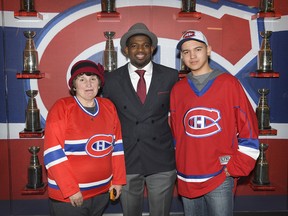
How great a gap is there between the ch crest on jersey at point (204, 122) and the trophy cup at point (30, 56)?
5.76 feet

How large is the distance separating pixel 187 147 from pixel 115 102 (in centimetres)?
69

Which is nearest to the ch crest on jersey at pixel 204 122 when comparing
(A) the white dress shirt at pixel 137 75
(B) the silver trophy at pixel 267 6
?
(A) the white dress shirt at pixel 137 75

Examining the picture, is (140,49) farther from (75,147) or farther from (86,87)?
(75,147)

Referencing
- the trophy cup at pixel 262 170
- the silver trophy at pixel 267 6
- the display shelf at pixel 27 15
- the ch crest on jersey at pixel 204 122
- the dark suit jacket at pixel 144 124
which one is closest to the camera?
the ch crest on jersey at pixel 204 122

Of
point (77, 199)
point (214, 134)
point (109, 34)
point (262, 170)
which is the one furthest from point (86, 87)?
point (262, 170)

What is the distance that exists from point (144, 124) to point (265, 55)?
5.29 feet

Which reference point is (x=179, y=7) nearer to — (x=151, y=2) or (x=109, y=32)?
(x=151, y=2)

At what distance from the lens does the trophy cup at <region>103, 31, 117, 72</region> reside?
323 centimetres

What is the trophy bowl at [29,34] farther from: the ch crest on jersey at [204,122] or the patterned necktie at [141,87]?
the ch crest on jersey at [204,122]

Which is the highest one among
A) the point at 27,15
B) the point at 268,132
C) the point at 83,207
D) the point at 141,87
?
the point at 27,15

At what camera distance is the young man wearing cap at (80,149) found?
6.31 ft

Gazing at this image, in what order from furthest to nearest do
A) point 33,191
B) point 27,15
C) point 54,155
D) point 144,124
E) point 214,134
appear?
point 33,191, point 27,15, point 144,124, point 214,134, point 54,155

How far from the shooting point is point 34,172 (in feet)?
10.4

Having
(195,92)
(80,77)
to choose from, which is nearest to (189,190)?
(195,92)
